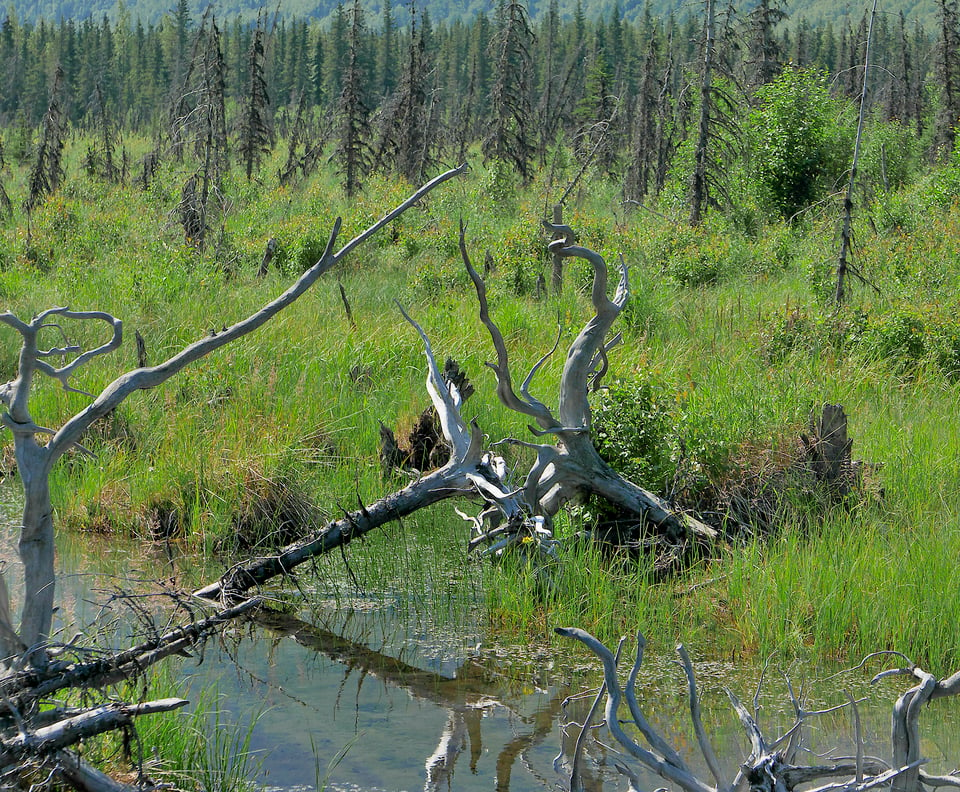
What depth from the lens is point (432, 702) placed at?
500 centimetres

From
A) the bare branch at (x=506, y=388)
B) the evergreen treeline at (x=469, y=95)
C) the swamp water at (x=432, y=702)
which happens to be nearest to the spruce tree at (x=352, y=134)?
the evergreen treeline at (x=469, y=95)

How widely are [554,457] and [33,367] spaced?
3.78 meters

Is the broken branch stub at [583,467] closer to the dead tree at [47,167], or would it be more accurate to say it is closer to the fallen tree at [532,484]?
the fallen tree at [532,484]

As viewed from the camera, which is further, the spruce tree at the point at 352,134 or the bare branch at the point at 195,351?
the spruce tree at the point at 352,134

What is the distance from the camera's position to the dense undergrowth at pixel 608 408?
564 cm

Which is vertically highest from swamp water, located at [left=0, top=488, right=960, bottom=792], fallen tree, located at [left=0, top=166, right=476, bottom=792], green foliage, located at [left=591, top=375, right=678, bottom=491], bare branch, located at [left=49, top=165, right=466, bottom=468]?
bare branch, located at [left=49, top=165, right=466, bottom=468]

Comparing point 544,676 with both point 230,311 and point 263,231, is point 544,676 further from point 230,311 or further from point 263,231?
point 263,231

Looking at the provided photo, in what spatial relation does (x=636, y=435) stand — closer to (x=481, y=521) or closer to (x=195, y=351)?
(x=481, y=521)

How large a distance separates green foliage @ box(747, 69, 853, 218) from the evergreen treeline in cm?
7

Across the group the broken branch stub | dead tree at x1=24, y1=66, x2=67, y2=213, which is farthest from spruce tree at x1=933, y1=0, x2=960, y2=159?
the broken branch stub

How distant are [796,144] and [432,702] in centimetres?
1817

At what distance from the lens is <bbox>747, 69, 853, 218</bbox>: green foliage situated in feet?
67.8

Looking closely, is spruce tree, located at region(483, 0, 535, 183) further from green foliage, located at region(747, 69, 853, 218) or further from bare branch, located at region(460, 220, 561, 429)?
bare branch, located at region(460, 220, 561, 429)

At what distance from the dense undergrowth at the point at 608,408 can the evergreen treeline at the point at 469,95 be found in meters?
2.49
